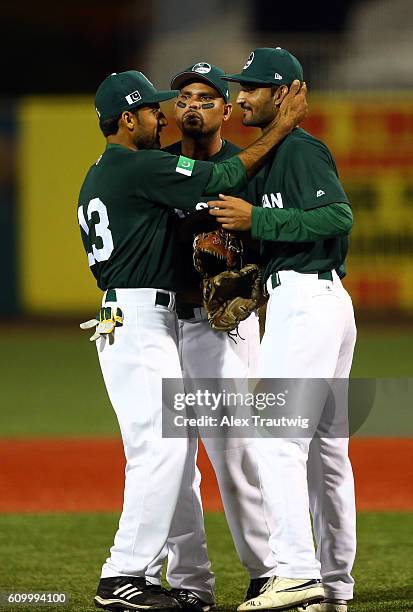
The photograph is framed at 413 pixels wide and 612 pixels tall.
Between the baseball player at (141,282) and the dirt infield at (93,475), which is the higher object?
the baseball player at (141,282)

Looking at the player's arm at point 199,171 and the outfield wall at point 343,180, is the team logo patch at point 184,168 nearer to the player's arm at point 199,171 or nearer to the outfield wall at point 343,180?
the player's arm at point 199,171

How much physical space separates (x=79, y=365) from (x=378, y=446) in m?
4.82

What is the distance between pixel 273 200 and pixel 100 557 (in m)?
2.12

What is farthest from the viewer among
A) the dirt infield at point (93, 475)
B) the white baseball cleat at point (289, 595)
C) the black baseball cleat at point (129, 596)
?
the dirt infield at point (93, 475)

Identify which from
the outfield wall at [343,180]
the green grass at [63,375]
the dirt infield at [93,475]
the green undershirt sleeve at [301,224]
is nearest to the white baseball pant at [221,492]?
the green undershirt sleeve at [301,224]

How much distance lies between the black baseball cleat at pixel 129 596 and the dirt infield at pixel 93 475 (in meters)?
2.25

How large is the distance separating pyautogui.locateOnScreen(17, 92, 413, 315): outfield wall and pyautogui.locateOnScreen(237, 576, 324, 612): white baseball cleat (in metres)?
11.5

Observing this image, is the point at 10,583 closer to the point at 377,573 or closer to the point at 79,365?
the point at 377,573

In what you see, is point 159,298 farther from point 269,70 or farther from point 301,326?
point 269,70

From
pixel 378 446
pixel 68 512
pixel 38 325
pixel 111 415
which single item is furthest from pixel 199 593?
pixel 38 325

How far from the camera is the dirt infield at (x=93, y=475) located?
22.5 feet

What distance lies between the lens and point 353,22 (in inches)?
769

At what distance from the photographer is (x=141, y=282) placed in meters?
4.65

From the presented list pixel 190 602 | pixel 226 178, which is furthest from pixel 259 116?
pixel 190 602
